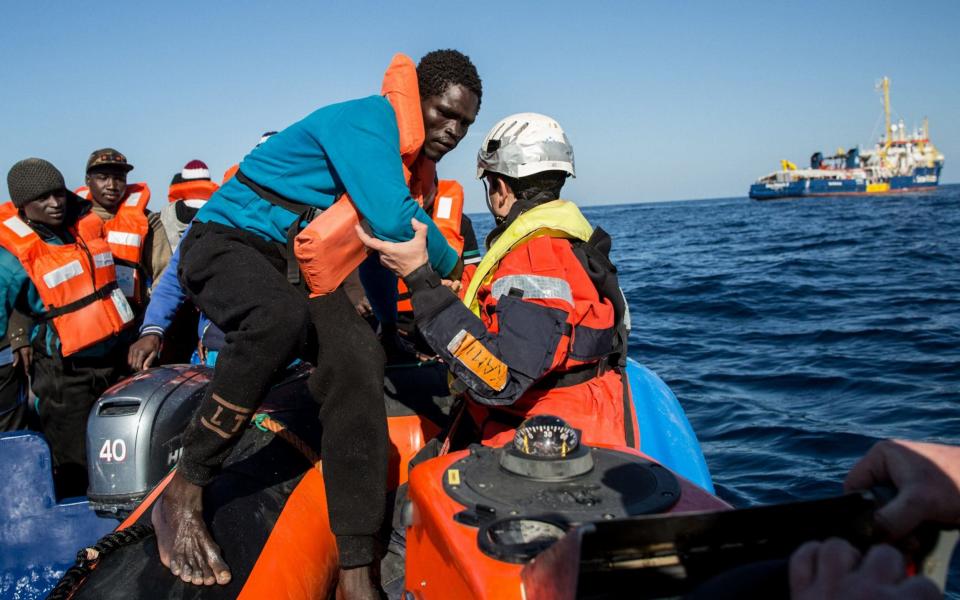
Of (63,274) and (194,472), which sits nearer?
(194,472)

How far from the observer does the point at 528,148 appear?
3170 mm

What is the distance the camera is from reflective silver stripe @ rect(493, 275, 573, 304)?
268 cm

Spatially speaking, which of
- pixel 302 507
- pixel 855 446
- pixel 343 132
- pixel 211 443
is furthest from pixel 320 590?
pixel 855 446

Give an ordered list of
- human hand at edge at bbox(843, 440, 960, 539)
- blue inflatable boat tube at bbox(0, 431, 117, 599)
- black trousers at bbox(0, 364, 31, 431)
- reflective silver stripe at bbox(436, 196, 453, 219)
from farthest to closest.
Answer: reflective silver stripe at bbox(436, 196, 453, 219)
black trousers at bbox(0, 364, 31, 431)
blue inflatable boat tube at bbox(0, 431, 117, 599)
human hand at edge at bbox(843, 440, 960, 539)

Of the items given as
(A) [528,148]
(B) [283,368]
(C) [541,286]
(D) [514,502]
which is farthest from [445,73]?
(D) [514,502]

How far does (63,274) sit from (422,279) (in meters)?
3.35

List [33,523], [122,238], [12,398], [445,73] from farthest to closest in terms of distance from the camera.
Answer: [122,238] → [12,398] → [33,523] → [445,73]

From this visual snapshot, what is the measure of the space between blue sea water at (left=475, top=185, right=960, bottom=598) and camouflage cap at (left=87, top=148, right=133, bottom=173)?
4.24m

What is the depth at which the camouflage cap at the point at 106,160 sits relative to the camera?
6.18 m

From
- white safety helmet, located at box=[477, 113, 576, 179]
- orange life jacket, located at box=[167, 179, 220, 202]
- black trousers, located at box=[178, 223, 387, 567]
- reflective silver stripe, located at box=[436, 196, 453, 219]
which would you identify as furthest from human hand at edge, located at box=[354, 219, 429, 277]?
orange life jacket, located at box=[167, 179, 220, 202]

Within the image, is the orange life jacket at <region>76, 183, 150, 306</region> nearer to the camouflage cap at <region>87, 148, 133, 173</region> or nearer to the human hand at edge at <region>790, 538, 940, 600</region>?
the camouflage cap at <region>87, 148, 133, 173</region>

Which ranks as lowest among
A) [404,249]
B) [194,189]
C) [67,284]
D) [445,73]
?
[67,284]

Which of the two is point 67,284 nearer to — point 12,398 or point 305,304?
point 12,398

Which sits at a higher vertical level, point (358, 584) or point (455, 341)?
point (455, 341)
